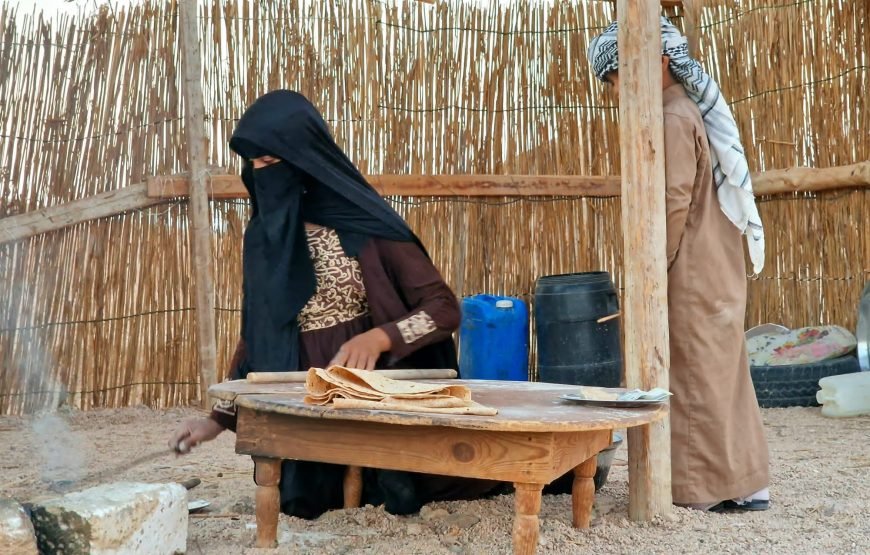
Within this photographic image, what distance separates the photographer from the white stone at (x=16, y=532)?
2.65m

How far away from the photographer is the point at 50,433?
6055mm

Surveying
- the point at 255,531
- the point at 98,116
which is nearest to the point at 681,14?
the point at 98,116

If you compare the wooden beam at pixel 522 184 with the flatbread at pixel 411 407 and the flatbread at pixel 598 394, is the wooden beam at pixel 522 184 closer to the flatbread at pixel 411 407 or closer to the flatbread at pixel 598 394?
the flatbread at pixel 598 394

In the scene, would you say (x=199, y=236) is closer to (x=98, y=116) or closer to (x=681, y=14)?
(x=98, y=116)

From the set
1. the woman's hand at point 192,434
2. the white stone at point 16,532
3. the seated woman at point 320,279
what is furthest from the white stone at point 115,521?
the seated woman at point 320,279

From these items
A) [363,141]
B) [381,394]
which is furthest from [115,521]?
[363,141]

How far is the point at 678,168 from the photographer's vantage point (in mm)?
3543

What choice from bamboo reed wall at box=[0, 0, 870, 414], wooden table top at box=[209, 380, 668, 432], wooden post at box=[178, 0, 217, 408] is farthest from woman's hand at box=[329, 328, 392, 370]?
bamboo reed wall at box=[0, 0, 870, 414]

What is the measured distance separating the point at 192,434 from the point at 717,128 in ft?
6.89

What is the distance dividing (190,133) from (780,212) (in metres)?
3.81

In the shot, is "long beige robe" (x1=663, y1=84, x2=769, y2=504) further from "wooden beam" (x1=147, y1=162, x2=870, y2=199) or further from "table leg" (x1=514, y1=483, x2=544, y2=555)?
"wooden beam" (x1=147, y1=162, x2=870, y2=199)

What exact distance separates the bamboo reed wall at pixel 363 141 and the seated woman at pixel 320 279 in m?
3.02

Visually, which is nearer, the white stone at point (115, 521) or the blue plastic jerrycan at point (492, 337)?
the white stone at point (115, 521)

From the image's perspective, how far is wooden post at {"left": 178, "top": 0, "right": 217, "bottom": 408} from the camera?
21.1 feet
